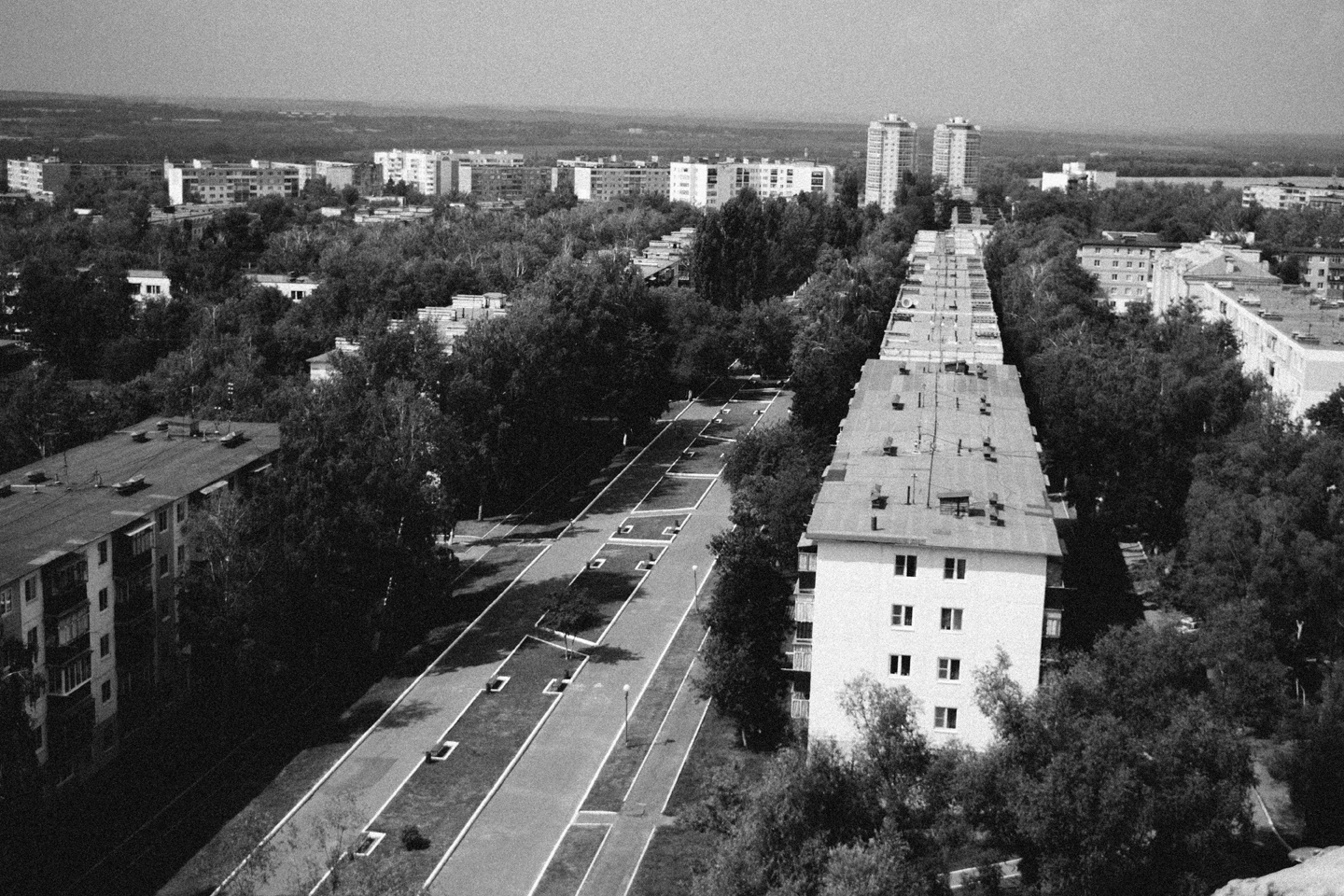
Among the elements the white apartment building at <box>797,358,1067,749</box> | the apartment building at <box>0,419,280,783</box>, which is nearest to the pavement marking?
the apartment building at <box>0,419,280,783</box>

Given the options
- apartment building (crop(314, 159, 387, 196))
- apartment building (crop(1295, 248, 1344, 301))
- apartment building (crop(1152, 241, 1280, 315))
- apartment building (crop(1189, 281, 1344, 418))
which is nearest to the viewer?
apartment building (crop(1189, 281, 1344, 418))

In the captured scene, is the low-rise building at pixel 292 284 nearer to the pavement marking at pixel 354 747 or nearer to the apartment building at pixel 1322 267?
the pavement marking at pixel 354 747

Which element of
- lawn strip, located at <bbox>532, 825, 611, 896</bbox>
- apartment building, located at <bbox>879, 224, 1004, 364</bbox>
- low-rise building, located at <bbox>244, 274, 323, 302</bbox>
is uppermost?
apartment building, located at <bbox>879, 224, 1004, 364</bbox>

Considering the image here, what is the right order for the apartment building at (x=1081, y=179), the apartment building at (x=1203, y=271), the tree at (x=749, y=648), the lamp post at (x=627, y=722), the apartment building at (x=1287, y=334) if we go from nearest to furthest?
the tree at (x=749, y=648)
the lamp post at (x=627, y=722)
the apartment building at (x=1287, y=334)
the apartment building at (x=1203, y=271)
the apartment building at (x=1081, y=179)

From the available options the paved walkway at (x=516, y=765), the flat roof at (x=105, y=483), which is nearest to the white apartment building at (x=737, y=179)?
the paved walkway at (x=516, y=765)

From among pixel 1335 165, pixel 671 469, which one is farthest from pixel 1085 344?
pixel 1335 165

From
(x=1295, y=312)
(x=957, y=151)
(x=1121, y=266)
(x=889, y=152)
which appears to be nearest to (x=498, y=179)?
(x=889, y=152)

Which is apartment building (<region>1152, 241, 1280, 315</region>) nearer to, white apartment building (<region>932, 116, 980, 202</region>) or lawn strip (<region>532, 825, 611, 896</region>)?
lawn strip (<region>532, 825, 611, 896</region>)
